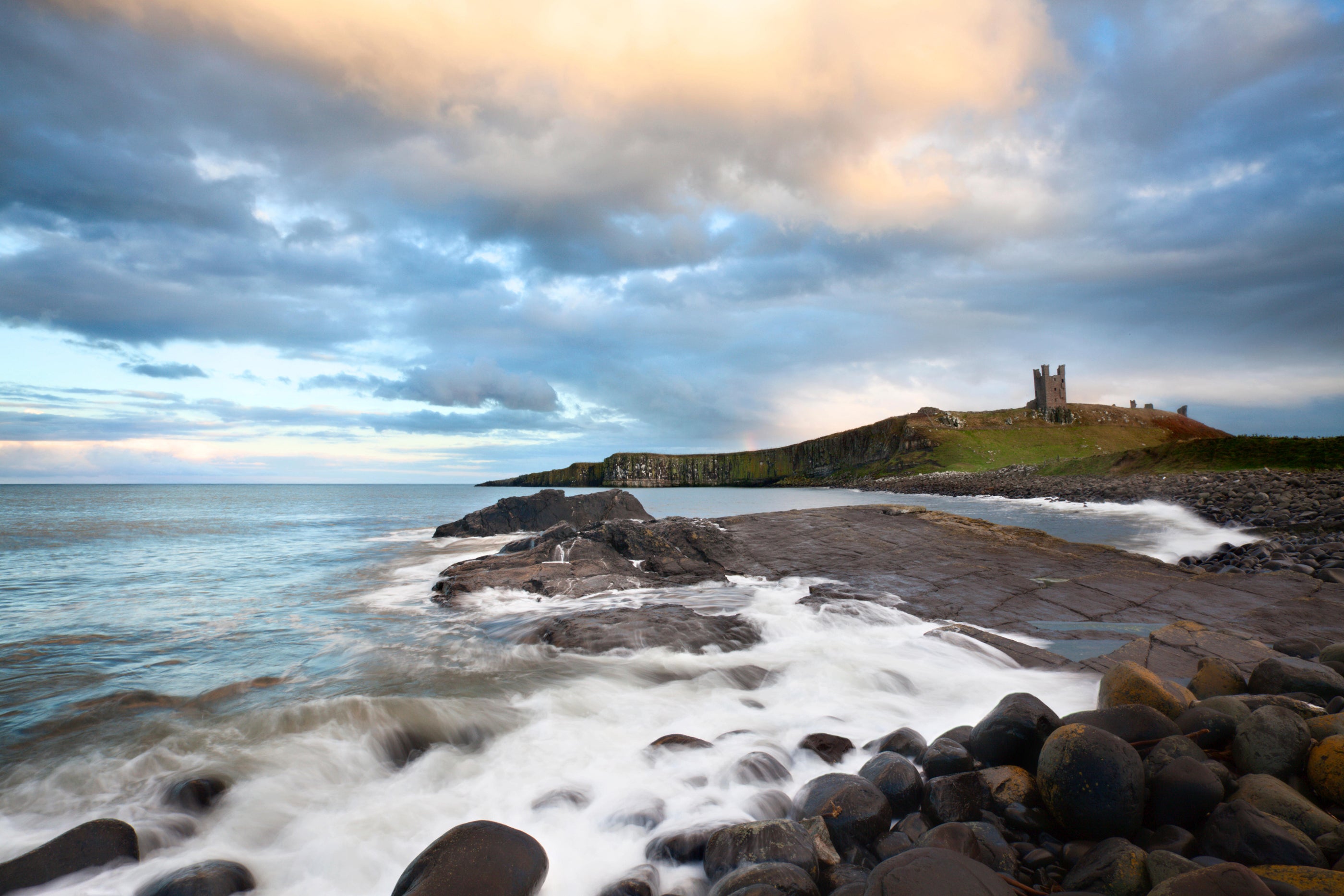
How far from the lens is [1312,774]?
3740 millimetres

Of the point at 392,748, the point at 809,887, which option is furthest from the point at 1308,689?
the point at 392,748

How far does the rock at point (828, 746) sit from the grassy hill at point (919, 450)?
330ft

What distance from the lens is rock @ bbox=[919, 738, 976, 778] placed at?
15.0 ft

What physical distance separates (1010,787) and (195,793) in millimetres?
6709

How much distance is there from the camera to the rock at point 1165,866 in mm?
2998

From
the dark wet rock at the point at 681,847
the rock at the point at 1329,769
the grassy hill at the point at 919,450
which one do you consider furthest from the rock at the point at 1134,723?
the grassy hill at the point at 919,450

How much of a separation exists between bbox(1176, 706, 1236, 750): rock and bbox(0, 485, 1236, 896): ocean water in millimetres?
1943

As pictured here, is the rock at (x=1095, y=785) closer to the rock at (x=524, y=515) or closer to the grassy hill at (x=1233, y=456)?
the rock at (x=524, y=515)

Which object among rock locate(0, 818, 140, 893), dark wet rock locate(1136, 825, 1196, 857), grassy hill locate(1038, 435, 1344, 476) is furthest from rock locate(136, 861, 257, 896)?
grassy hill locate(1038, 435, 1344, 476)

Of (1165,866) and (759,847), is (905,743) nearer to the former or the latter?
(759,847)

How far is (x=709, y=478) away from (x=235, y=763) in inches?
7013

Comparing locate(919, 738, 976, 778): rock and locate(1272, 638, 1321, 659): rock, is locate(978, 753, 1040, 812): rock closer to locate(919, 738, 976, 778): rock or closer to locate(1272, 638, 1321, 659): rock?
locate(919, 738, 976, 778): rock

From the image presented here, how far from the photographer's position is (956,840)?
350 centimetres

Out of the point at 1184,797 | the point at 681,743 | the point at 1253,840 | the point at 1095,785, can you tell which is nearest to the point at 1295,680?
the point at 1184,797
